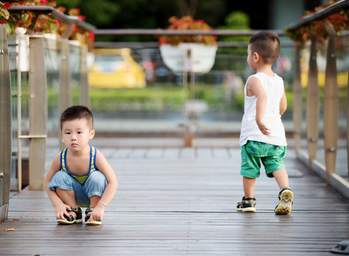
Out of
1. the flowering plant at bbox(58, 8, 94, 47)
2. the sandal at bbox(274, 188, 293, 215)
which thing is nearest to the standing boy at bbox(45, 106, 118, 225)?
the sandal at bbox(274, 188, 293, 215)

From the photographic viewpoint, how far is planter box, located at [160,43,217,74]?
809cm

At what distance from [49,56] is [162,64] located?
12.8 feet

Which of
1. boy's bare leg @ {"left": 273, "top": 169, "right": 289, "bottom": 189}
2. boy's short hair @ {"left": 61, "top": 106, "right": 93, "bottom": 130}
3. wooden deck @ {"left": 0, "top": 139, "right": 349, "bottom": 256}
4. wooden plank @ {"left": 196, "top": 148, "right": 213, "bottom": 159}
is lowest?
wooden deck @ {"left": 0, "top": 139, "right": 349, "bottom": 256}

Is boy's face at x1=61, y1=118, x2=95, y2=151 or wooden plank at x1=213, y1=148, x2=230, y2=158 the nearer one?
boy's face at x1=61, y1=118, x2=95, y2=151

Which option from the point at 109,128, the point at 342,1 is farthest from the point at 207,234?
the point at 109,128

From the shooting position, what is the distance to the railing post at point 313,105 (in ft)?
19.6

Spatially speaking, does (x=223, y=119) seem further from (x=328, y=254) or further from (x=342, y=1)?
(x=328, y=254)

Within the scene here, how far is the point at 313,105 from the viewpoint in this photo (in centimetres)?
612

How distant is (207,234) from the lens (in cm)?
344

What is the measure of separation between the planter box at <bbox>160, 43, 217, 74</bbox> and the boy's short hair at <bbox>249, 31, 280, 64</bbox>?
4.06 m

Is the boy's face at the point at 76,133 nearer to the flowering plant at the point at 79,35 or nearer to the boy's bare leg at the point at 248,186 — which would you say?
the boy's bare leg at the point at 248,186

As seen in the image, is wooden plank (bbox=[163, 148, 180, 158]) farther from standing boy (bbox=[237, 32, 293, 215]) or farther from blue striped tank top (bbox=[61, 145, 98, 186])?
blue striped tank top (bbox=[61, 145, 98, 186])

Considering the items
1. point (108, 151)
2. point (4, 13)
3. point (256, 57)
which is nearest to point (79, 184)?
point (4, 13)

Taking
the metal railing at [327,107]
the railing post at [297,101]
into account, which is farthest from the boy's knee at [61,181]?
the railing post at [297,101]
